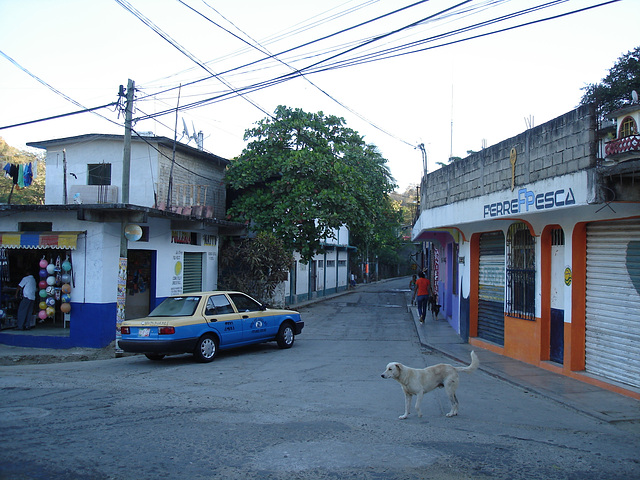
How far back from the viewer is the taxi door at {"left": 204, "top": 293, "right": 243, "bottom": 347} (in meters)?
11.7

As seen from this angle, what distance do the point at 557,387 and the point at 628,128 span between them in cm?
428

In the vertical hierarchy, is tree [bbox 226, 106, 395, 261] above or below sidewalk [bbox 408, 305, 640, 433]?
above

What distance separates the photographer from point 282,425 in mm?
6746

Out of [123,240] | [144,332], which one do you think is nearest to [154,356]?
[144,332]

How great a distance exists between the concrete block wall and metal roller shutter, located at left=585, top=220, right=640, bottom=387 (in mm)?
1337

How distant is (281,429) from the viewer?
21.5 feet

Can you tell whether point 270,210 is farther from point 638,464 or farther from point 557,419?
point 638,464

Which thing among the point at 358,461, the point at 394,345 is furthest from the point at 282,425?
the point at 394,345

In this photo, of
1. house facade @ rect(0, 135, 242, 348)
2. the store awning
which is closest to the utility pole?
house facade @ rect(0, 135, 242, 348)

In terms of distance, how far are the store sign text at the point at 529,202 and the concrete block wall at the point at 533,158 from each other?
0.31 meters

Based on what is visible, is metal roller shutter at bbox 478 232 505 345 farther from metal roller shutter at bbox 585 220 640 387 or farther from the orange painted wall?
metal roller shutter at bbox 585 220 640 387

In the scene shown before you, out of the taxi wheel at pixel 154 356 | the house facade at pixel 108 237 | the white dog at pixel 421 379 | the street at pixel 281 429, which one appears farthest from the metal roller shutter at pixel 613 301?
the house facade at pixel 108 237

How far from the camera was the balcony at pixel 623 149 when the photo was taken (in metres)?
7.39

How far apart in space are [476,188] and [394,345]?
4.58 metres
